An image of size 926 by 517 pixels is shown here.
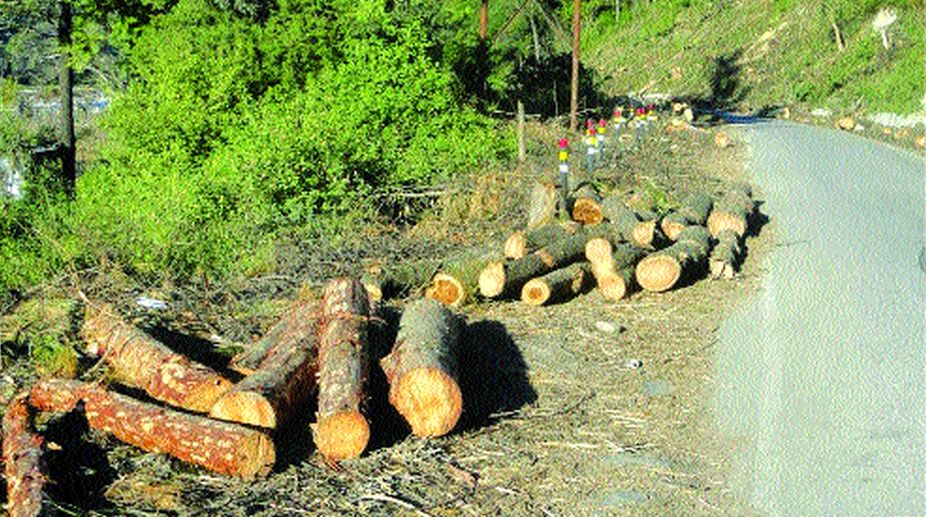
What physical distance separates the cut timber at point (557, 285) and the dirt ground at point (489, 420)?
13 cm

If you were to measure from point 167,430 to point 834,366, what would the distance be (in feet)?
18.4

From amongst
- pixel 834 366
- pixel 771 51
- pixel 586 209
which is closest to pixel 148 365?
pixel 834 366

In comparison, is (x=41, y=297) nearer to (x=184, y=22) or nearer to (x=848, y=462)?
(x=848, y=462)

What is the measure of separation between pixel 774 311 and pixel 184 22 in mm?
14183

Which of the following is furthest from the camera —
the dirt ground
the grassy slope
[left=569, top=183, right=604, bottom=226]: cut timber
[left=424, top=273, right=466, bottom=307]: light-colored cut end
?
the grassy slope

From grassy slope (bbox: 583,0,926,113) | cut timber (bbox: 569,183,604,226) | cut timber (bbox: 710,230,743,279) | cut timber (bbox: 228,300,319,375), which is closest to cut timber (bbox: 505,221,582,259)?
cut timber (bbox: 569,183,604,226)

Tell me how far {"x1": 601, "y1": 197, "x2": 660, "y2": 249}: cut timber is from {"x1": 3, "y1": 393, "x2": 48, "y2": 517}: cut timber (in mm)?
7516

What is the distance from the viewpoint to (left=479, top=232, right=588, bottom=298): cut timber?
435 inches

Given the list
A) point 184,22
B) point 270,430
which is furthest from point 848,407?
point 184,22

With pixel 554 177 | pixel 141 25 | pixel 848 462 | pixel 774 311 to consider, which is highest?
pixel 141 25

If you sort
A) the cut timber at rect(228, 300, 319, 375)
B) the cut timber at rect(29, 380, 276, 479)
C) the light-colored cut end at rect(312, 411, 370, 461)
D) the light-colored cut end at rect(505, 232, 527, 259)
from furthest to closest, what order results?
the light-colored cut end at rect(505, 232, 527, 259)
the cut timber at rect(228, 300, 319, 375)
the light-colored cut end at rect(312, 411, 370, 461)
the cut timber at rect(29, 380, 276, 479)

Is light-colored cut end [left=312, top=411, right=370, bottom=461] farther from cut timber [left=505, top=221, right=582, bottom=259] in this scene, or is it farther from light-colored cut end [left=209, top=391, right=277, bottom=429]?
cut timber [left=505, top=221, right=582, bottom=259]

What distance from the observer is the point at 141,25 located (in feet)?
78.0

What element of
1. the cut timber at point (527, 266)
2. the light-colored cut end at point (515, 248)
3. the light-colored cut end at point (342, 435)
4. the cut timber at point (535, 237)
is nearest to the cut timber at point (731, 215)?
the cut timber at point (535, 237)
